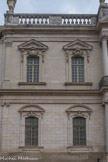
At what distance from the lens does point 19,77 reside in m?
24.1

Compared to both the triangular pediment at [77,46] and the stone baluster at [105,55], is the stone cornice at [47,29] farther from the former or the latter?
the stone baluster at [105,55]

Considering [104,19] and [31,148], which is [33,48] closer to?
[104,19]

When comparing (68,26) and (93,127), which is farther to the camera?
(68,26)

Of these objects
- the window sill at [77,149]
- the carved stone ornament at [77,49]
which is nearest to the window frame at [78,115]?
the window sill at [77,149]

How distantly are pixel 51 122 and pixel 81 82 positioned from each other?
3.59 metres

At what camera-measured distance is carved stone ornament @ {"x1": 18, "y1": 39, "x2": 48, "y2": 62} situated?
24.6 m

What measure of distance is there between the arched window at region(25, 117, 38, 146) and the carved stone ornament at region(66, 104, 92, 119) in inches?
94.1

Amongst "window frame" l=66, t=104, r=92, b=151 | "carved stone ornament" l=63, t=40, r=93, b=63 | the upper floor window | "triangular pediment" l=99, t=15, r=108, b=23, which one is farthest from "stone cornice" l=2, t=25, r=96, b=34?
"window frame" l=66, t=104, r=92, b=151

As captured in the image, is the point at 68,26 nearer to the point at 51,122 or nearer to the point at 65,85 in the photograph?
the point at 65,85

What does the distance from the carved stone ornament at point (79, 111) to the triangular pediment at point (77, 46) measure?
4284mm

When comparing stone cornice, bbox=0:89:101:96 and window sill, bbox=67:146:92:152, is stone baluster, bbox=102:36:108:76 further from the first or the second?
window sill, bbox=67:146:92:152

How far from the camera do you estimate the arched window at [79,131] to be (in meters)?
23.1

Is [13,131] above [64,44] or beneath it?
beneath

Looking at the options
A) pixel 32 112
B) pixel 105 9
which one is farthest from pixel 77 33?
pixel 32 112
